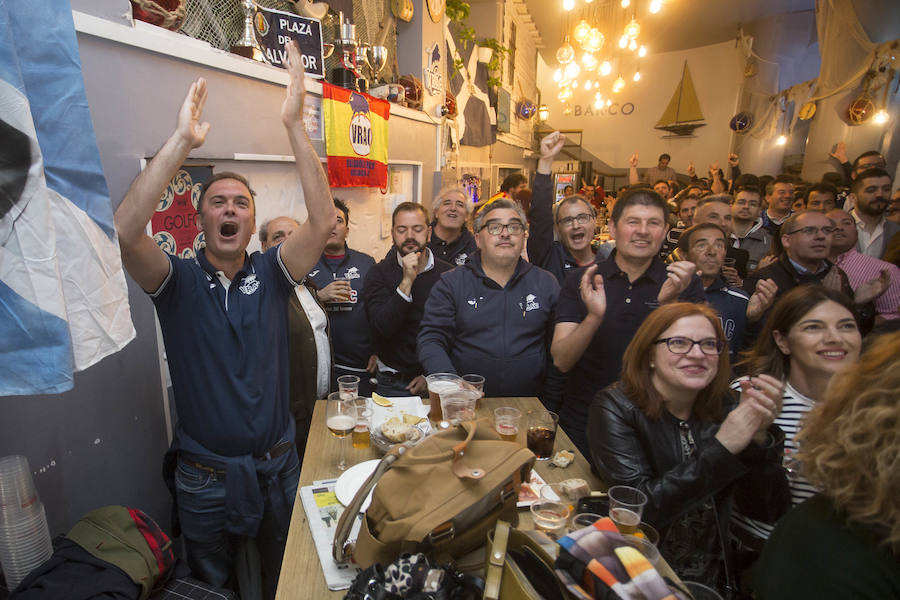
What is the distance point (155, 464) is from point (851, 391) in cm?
269

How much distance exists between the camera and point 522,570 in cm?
98

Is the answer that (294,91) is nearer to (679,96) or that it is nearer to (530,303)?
(530,303)

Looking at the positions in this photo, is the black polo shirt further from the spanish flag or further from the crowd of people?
the spanish flag

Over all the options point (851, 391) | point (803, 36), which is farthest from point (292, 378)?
point (803, 36)

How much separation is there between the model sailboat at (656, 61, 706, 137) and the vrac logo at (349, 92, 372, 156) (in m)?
13.3

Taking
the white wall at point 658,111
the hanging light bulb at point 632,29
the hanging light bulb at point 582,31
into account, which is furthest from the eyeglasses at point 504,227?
the white wall at point 658,111

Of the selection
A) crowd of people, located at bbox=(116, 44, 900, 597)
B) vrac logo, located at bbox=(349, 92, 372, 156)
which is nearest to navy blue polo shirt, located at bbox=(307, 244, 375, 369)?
crowd of people, located at bbox=(116, 44, 900, 597)

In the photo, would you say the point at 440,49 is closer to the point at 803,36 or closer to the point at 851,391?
the point at 851,391

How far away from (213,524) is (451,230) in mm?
2565

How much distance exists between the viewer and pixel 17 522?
1516 mm

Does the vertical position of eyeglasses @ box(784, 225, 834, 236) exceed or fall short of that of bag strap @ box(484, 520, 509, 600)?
it exceeds it

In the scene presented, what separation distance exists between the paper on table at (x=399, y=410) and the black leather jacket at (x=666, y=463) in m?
0.67

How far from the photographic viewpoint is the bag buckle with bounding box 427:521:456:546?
1030mm

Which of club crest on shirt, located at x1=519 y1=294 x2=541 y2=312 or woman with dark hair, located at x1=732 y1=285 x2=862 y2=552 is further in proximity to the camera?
club crest on shirt, located at x1=519 y1=294 x2=541 y2=312
